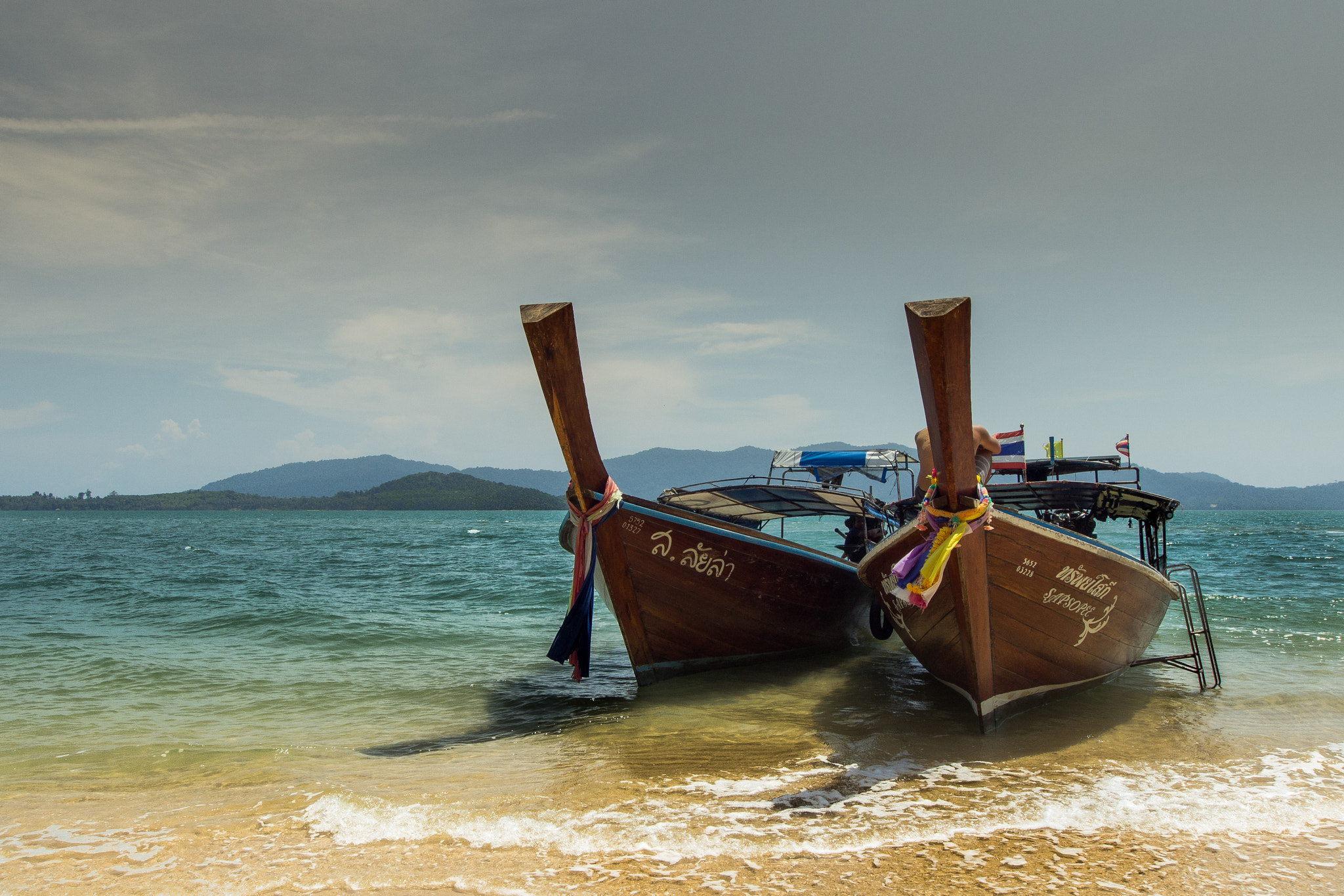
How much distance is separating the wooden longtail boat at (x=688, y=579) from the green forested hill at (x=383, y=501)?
479 feet

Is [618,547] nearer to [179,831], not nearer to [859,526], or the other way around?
[179,831]

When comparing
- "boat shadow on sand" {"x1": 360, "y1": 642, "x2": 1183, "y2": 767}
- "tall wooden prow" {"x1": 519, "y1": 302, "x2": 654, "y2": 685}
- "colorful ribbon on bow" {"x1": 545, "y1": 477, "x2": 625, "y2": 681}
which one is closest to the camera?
"tall wooden prow" {"x1": 519, "y1": 302, "x2": 654, "y2": 685}

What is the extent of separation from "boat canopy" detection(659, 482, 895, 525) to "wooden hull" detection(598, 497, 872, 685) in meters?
1.16

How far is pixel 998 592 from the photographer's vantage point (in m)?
5.98

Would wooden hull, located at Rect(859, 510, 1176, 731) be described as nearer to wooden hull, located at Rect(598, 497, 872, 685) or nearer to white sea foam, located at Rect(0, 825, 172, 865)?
wooden hull, located at Rect(598, 497, 872, 685)

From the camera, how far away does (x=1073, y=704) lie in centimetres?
739

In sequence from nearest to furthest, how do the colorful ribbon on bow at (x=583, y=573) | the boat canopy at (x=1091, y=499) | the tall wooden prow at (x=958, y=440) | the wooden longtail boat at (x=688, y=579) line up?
the tall wooden prow at (x=958, y=440) < the wooden longtail boat at (x=688, y=579) < the colorful ribbon on bow at (x=583, y=573) < the boat canopy at (x=1091, y=499)

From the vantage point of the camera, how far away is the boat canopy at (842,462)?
466 inches

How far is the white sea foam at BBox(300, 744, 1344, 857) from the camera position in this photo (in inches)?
174

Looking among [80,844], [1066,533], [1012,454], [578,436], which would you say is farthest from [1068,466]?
[80,844]

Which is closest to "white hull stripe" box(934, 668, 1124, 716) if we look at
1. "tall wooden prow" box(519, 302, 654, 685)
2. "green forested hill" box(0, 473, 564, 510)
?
"tall wooden prow" box(519, 302, 654, 685)

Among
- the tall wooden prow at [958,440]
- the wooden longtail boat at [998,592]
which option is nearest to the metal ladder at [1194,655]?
the wooden longtail boat at [998,592]

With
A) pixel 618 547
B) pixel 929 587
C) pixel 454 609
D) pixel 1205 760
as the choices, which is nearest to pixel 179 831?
pixel 618 547

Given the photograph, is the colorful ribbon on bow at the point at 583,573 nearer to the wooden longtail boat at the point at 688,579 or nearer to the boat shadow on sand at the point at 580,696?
the wooden longtail boat at the point at 688,579
